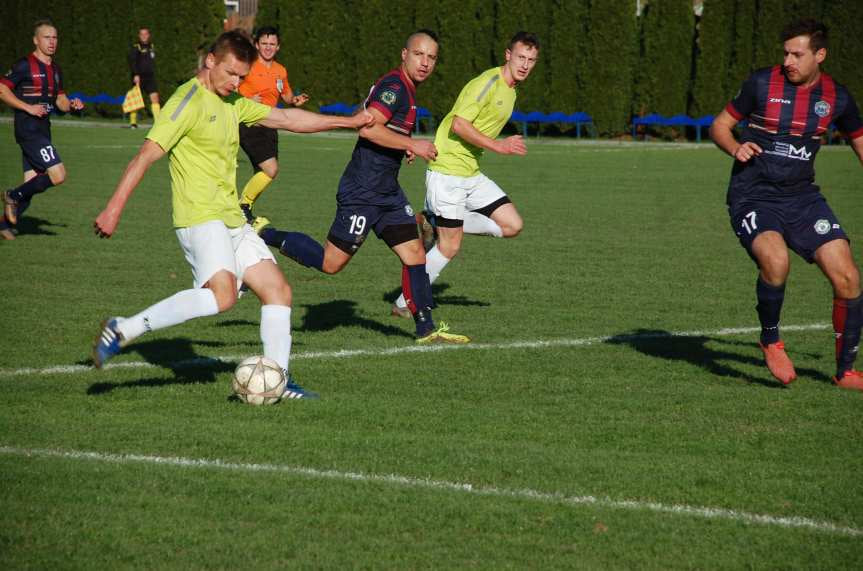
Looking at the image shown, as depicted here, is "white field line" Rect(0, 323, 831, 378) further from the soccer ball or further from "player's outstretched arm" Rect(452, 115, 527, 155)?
"player's outstretched arm" Rect(452, 115, 527, 155)

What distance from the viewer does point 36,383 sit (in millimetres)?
7551

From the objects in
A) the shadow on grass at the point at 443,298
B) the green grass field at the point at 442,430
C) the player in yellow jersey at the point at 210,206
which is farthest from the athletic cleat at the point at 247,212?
the player in yellow jersey at the point at 210,206

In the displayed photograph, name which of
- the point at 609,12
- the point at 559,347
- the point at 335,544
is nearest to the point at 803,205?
the point at 559,347

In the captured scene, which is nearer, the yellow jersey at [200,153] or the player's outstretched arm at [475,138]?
the yellow jersey at [200,153]

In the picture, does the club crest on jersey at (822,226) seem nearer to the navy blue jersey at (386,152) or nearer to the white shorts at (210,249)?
the navy blue jersey at (386,152)

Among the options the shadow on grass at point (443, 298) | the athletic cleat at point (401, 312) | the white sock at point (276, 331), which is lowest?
the shadow on grass at point (443, 298)

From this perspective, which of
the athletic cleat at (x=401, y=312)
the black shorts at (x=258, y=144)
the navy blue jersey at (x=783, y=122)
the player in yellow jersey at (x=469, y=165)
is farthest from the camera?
the black shorts at (x=258, y=144)

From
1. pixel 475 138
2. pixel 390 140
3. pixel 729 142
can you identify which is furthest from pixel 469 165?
pixel 729 142

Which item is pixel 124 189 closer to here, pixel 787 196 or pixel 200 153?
pixel 200 153

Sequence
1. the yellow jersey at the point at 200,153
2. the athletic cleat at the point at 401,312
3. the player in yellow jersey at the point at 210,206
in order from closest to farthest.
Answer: the player in yellow jersey at the point at 210,206, the yellow jersey at the point at 200,153, the athletic cleat at the point at 401,312

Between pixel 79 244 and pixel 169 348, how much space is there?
611 cm

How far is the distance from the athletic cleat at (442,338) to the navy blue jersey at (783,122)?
246cm

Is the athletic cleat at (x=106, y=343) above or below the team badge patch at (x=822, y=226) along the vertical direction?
below

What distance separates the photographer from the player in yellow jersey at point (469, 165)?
10.7 meters
